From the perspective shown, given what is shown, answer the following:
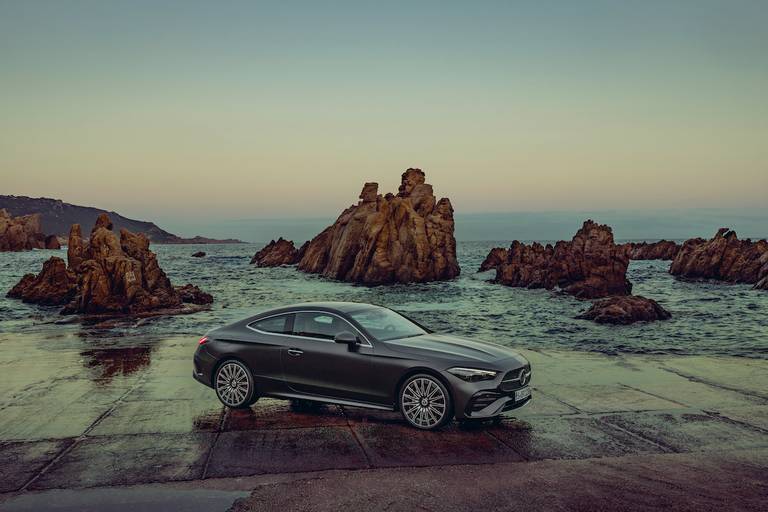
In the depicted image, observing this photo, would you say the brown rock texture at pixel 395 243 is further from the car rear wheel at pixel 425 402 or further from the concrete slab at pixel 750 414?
the car rear wheel at pixel 425 402

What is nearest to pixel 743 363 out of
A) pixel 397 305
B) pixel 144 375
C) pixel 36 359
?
pixel 144 375

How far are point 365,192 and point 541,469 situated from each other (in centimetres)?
7636

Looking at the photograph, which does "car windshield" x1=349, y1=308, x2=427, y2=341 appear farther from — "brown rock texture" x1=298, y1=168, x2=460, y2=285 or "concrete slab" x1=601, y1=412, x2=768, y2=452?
"brown rock texture" x1=298, y1=168, x2=460, y2=285

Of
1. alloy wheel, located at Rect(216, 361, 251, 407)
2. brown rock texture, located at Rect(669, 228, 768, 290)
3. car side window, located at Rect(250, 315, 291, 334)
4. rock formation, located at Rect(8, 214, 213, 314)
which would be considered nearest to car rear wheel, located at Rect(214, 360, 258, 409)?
alloy wheel, located at Rect(216, 361, 251, 407)

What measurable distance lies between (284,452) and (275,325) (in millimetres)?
2525

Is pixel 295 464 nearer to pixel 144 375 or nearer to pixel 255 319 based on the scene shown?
pixel 255 319

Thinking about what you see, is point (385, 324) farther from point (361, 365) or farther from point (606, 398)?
point (606, 398)

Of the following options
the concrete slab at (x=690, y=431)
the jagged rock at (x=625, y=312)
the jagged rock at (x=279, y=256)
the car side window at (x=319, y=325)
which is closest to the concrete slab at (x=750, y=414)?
the concrete slab at (x=690, y=431)

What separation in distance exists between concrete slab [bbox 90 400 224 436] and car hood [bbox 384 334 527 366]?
2848 mm

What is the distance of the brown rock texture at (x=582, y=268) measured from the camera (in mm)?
47438

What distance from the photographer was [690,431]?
8688mm

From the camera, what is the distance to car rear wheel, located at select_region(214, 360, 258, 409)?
9648mm

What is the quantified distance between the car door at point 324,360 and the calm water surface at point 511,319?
10.6m

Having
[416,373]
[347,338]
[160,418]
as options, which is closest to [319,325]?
[347,338]
